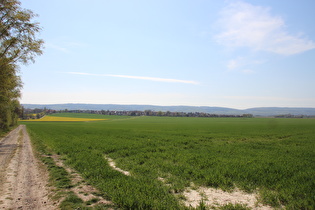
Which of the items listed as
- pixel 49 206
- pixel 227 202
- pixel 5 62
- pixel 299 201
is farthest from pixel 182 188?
pixel 5 62

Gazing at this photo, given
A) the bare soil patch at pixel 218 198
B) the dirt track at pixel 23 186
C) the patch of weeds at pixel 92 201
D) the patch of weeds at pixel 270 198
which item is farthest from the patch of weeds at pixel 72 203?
the patch of weeds at pixel 270 198

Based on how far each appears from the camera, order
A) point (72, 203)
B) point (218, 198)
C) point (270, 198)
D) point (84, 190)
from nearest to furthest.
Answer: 1. point (72, 203)
2. point (270, 198)
3. point (218, 198)
4. point (84, 190)

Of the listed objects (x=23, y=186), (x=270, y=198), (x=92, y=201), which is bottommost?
(x=23, y=186)

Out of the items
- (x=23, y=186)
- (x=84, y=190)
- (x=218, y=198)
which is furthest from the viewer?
(x=23, y=186)

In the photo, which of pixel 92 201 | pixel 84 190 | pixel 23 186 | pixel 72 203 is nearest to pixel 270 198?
pixel 92 201

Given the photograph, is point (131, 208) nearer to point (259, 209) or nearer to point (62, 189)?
point (62, 189)

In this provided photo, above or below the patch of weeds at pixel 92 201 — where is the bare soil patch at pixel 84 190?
below

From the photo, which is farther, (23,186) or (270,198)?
(23,186)

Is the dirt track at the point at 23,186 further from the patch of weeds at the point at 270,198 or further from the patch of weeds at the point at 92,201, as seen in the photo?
the patch of weeds at the point at 270,198

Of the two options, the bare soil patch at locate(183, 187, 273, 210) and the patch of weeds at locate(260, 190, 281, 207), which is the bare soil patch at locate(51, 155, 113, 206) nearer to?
the bare soil patch at locate(183, 187, 273, 210)

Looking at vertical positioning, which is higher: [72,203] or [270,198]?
[270,198]

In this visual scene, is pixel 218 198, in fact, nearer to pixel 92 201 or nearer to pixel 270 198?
pixel 270 198

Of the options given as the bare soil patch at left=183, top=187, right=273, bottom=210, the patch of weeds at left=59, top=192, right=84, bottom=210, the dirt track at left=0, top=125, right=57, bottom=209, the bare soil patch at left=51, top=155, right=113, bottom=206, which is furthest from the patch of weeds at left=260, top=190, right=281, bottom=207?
the dirt track at left=0, top=125, right=57, bottom=209

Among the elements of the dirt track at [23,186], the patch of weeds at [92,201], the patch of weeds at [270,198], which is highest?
the patch of weeds at [270,198]
